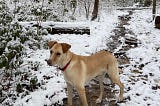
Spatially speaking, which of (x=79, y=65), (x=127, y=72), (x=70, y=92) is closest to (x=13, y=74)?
(x=70, y=92)

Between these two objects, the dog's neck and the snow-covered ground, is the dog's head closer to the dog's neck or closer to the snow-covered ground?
the dog's neck

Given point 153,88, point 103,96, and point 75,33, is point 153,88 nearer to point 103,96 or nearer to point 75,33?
point 103,96

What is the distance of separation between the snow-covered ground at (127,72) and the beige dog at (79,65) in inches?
23.5

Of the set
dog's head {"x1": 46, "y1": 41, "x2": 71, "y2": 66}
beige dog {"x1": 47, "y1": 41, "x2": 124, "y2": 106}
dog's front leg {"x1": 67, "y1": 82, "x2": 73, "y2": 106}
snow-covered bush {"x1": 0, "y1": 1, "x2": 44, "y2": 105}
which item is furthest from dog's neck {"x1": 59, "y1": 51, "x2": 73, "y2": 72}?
snow-covered bush {"x1": 0, "y1": 1, "x2": 44, "y2": 105}

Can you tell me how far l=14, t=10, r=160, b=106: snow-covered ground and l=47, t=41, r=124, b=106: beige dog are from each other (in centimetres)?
60

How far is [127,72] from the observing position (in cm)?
761

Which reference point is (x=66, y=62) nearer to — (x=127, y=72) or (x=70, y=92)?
(x=70, y=92)

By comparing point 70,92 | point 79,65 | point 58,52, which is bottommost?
point 70,92

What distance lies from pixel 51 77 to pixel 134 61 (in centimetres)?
302

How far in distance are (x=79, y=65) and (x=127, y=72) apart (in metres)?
2.97

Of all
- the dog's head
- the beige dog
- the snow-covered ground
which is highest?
the dog's head

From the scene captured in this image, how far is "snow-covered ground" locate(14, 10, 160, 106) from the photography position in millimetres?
5836

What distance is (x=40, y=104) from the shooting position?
5.57 metres

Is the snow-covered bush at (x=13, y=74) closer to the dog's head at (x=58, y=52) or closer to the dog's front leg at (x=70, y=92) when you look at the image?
the dog's front leg at (x=70, y=92)
